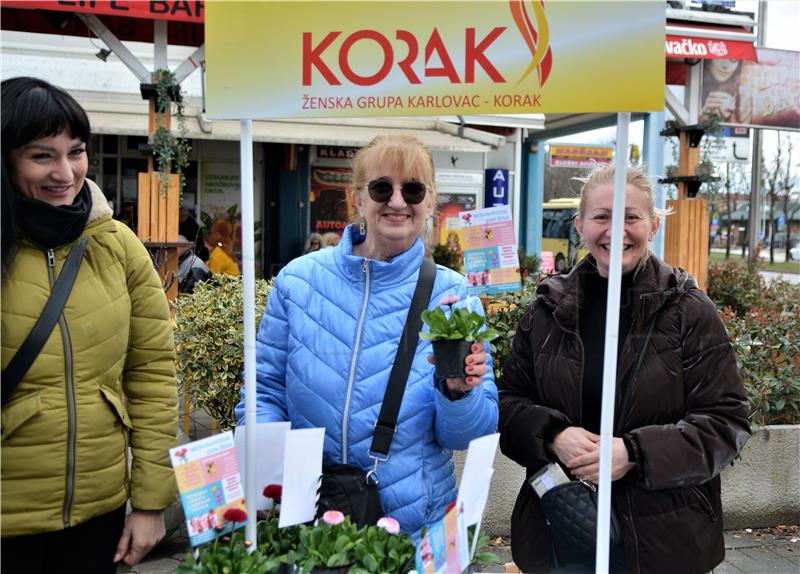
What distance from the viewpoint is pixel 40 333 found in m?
1.66

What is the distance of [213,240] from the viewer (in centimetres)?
1095

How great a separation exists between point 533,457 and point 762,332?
3173 mm

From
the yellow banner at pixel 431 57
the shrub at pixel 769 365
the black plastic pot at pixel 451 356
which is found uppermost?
the yellow banner at pixel 431 57

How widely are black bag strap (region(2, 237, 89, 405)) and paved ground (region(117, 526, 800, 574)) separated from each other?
2240 millimetres

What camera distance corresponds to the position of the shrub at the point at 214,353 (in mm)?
4012

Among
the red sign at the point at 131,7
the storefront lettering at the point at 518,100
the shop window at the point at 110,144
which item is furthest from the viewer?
the shop window at the point at 110,144

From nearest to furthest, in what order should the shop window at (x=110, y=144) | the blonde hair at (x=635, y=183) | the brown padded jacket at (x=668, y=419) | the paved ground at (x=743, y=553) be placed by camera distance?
the brown padded jacket at (x=668, y=419) < the blonde hair at (x=635, y=183) < the paved ground at (x=743, y=553) < the shop window at (x=110, y=144)

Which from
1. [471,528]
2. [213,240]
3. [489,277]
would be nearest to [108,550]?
[471,528]

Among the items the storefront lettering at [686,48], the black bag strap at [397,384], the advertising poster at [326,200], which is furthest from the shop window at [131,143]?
the black bag strap at [397,384]

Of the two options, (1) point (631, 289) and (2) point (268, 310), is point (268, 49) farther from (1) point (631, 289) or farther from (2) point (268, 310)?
(1) point (631, 289)

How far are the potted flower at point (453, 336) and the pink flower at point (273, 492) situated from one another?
48cm

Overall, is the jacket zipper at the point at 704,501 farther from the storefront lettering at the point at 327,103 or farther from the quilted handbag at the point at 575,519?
the storefront lettering at the point at 327,103

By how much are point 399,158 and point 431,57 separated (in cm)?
35

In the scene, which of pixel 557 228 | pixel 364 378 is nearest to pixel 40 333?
pixel 364 378
